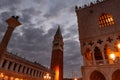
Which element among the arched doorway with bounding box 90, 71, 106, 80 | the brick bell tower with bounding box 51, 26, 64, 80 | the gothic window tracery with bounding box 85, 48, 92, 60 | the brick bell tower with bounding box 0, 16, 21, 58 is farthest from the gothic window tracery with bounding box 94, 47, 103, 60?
the brick bell tower with bounding box 51, 26, 64, 80

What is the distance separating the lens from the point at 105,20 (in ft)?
78.9

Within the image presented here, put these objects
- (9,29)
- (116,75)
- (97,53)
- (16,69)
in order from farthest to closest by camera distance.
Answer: (16,69) → (97,53) → (116,75) → (9,29)

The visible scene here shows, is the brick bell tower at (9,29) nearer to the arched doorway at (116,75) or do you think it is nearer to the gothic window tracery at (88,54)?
the gothic window tracery at (88,54)

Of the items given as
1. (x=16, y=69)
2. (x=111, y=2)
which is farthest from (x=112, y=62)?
(x=16, y=69)

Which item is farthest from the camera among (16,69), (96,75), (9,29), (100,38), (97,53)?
(16,69)

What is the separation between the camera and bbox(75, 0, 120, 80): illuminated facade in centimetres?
2116

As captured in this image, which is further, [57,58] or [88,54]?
[57,58]

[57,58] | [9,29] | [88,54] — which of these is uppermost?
[57,58]

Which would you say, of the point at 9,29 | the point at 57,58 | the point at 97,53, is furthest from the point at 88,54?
the point at 57,58

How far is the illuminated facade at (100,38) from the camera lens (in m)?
21.2

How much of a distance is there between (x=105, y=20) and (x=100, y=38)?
308 centimetres

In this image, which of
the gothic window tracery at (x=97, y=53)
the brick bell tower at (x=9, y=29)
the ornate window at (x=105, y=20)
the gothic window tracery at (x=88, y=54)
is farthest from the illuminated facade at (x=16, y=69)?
the ornate window at (x=105, y=20)

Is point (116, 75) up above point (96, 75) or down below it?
below

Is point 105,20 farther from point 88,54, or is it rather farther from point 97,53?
point 88,54
